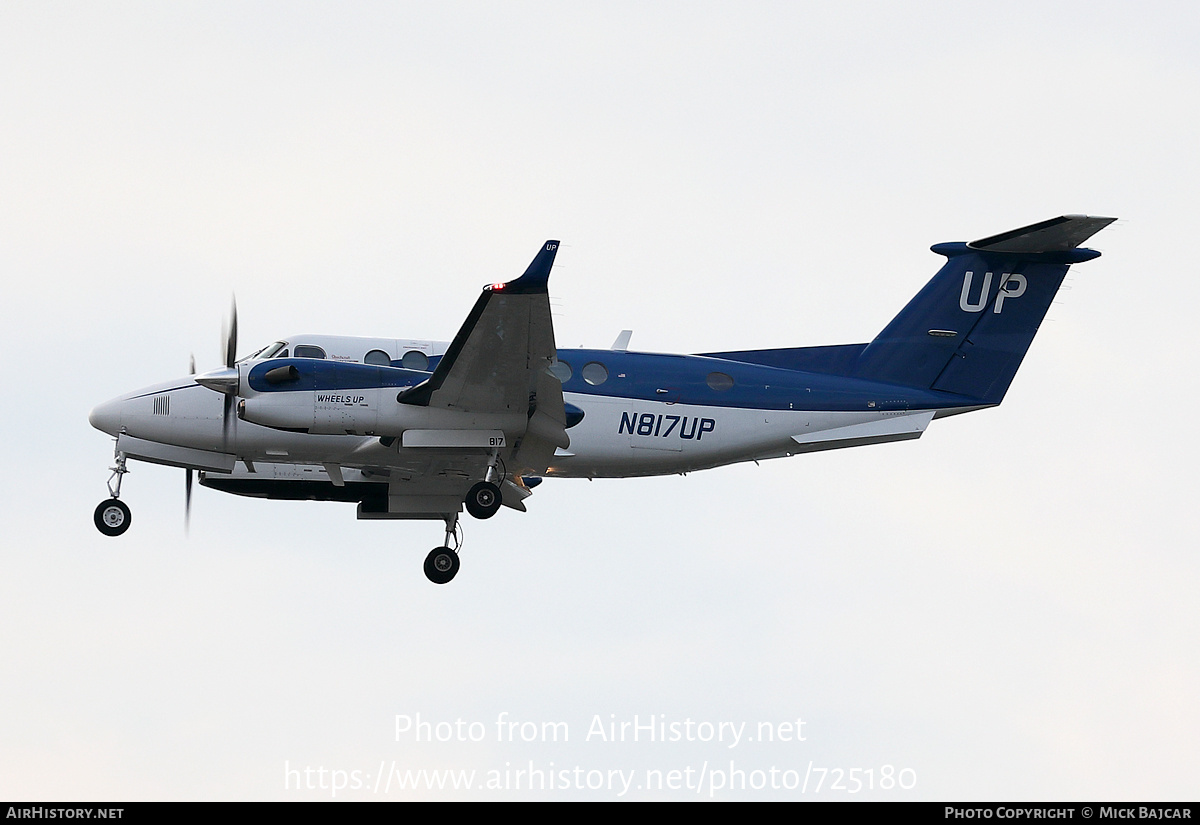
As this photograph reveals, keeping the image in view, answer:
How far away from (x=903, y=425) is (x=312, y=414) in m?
→ 8.60

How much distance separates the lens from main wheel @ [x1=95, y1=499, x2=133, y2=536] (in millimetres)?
19766

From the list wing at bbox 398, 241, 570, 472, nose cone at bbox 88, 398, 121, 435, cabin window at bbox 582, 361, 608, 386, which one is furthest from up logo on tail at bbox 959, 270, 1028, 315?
nose cone at bbox 88, 398, 121, 435

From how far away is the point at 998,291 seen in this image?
22062 millimetres

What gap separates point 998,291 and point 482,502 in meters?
8.75

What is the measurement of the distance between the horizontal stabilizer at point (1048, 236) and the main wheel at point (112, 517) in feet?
43.2

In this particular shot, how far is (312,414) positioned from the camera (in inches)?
728

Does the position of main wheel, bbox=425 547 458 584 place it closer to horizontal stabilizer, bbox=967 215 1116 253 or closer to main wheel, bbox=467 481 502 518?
main wheel, bbox=467 481 502 518

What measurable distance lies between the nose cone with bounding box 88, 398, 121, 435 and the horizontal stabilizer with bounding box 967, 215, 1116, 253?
12873 millimetres

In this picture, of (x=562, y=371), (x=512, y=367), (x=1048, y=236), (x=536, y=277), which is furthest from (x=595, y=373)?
(x=1048, y=236)

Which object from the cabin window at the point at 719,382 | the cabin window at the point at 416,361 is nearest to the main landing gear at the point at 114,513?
the cabin window at the point at 416,361

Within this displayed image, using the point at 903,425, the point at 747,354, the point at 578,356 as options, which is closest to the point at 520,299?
the point at 578,356

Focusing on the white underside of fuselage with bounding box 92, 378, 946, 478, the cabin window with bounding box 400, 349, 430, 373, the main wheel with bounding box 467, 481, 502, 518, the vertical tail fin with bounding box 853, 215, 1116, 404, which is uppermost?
the vertical tail fin with bounding box 853, 215, 1116, 404

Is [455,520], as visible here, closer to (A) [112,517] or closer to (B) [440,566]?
(B) [440,566]
